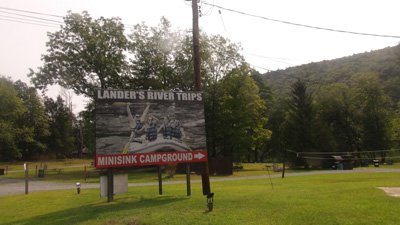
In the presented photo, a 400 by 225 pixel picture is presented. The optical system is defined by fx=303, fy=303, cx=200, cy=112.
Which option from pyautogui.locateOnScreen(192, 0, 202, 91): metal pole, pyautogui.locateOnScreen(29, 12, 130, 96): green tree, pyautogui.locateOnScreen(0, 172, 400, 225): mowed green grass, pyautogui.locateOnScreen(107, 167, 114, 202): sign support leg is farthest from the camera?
pyautogui.locateOnScreen(29, 12, 130, 96): green tree

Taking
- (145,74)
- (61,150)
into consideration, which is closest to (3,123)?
(61,150)

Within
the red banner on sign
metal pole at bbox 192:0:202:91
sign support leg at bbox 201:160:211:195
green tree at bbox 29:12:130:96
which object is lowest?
sign support leg at bbox 201:160:211:195

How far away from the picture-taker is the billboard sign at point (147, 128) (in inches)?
509

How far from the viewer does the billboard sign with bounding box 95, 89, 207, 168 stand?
509 inches

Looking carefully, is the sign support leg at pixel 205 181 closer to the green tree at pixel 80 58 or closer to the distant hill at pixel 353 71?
the green tree at pixel 80 58

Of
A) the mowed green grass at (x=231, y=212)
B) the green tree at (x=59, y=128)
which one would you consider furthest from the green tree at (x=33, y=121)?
the mowed green grass at (x=231, y=212)

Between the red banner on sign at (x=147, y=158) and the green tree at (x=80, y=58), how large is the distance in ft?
96.7

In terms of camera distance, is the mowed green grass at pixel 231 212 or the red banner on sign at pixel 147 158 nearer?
the mowed green grass at pixel 231 212

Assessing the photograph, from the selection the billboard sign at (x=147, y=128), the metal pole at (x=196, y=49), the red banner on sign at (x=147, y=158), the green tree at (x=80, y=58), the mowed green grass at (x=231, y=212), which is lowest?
the mowed green grass at (x=231, y=212)

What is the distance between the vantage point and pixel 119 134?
42.8 ft

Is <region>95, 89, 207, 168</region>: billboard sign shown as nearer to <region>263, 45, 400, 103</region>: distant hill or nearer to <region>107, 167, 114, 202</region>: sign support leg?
<region>107, 167, 114, 202</region>: sign support leg

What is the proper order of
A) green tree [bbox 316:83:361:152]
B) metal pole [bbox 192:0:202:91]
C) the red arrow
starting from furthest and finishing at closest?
green tree [bbox 316:83:361:152]
metal pole [bbox 192:0:202:91]
the red arrow

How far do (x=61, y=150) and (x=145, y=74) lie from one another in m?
54.9

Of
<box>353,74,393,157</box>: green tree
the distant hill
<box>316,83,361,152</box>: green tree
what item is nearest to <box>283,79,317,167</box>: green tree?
<box>316,83,361,152</box>: green tree
